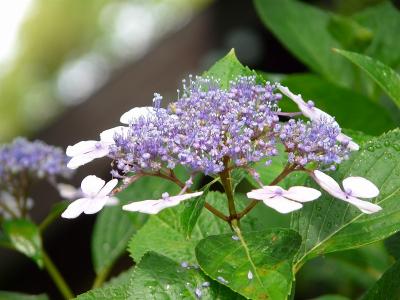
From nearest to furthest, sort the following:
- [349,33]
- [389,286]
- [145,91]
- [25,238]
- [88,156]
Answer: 1. [88,156]
2. [389,286]
3. [25,238]
4. [349,33]
5. [145,91]

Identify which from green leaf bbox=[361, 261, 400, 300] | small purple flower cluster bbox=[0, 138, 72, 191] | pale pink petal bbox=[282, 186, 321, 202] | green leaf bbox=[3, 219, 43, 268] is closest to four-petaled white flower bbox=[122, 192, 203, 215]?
pale pink petal bbox=[282, 186, 321, 202]

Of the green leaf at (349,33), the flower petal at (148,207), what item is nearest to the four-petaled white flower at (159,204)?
the flower petal at (148,207)

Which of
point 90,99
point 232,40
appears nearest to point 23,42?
point 90,99

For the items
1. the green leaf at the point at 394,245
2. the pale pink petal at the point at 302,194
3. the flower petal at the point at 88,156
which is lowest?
the green leaf at the point at 394,245

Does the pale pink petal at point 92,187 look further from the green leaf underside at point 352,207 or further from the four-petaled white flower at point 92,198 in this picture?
the green leaf underside at point 352,207

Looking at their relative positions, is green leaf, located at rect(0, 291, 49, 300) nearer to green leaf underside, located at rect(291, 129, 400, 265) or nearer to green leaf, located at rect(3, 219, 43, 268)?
green leaf, located at rect(3, 219, 43, 268)

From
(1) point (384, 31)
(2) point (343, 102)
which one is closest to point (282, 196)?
(2) point (343, 102)

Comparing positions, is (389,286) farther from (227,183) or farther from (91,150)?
(91,150)
